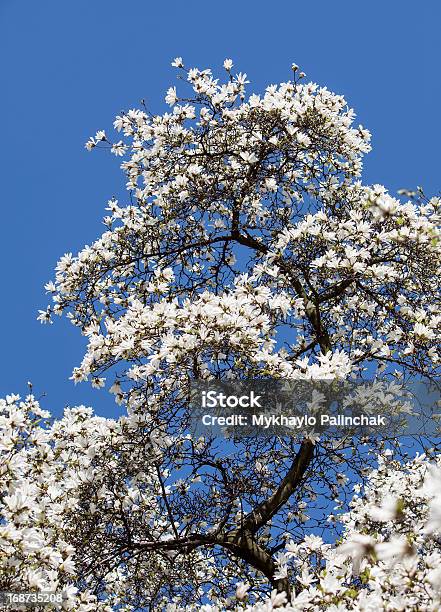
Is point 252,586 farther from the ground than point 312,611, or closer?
farther from the ground

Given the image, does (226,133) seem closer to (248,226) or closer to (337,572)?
(248,226)

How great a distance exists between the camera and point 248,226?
35.0 feet

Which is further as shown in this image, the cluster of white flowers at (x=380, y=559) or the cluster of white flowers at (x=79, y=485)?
the cluster of white flowers at (x=79, y=485)

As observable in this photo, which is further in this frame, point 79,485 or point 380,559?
point 79,485

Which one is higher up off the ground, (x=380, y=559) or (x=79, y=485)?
(x=79, y=485)

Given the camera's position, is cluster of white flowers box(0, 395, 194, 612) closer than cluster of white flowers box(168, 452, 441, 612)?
No

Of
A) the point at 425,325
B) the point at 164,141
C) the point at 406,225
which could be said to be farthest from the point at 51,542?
the point at 164,141

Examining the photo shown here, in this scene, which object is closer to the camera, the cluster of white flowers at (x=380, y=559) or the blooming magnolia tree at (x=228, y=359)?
the cluster of white flowers at (x=380, y=559)

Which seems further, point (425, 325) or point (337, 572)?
point (425, 325)

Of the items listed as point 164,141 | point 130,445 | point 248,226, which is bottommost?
point 130,445

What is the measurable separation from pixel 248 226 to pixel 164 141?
180 centimetres

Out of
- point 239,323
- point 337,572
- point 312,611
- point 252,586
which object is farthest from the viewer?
point 252,586

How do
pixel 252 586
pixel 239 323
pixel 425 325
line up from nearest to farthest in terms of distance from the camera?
pixel 239 323 → pixel 252 586 → pixel 425 325

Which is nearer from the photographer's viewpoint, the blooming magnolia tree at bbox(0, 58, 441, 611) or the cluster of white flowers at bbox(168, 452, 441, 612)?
the cluster of white flowers at bbox(168, 452, 441, 612)
